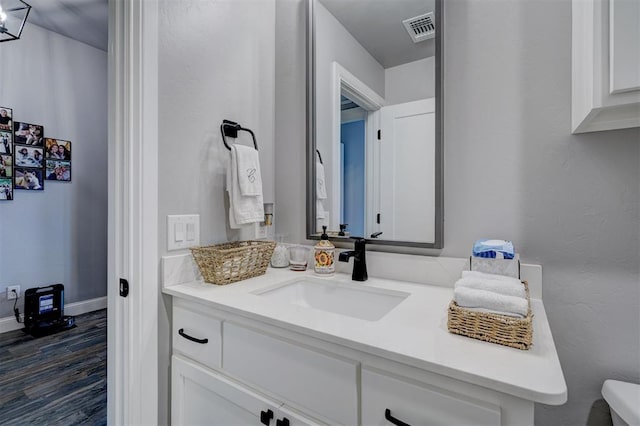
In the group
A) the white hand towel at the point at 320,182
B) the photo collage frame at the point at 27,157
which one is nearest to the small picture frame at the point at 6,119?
the photo collage frame at the point at 27,157

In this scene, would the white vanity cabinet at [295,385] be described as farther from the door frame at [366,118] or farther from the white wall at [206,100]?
the door frame at [366,118]

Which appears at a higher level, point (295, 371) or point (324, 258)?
point (324, 258)

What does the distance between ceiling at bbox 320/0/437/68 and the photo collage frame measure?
2857 millimetres

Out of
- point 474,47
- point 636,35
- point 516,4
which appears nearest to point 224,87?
point 474,47

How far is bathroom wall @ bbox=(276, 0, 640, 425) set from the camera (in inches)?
33.5

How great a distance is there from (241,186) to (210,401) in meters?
0.74

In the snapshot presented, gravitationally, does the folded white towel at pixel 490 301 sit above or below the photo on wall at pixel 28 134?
below

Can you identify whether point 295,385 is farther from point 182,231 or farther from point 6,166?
point 6,166

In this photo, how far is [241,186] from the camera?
122 cm

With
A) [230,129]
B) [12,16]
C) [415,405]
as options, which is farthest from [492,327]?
[12,16]

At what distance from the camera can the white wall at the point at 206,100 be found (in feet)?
3.51

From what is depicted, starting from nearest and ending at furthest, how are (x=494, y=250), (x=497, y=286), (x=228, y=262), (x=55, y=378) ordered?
(x=497, y=286)
(x=494, y=250)
(x=228, y=262)
(x=55, y=378)

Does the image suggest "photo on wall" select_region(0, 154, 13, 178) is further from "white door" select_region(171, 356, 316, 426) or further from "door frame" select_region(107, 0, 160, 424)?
"white door" select_region(171, 356, 316, 426)

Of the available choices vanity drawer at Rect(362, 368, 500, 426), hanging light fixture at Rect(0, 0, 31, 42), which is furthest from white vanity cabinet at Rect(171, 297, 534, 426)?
hanging light fixture at Rect(0, 0, 31, 42)
